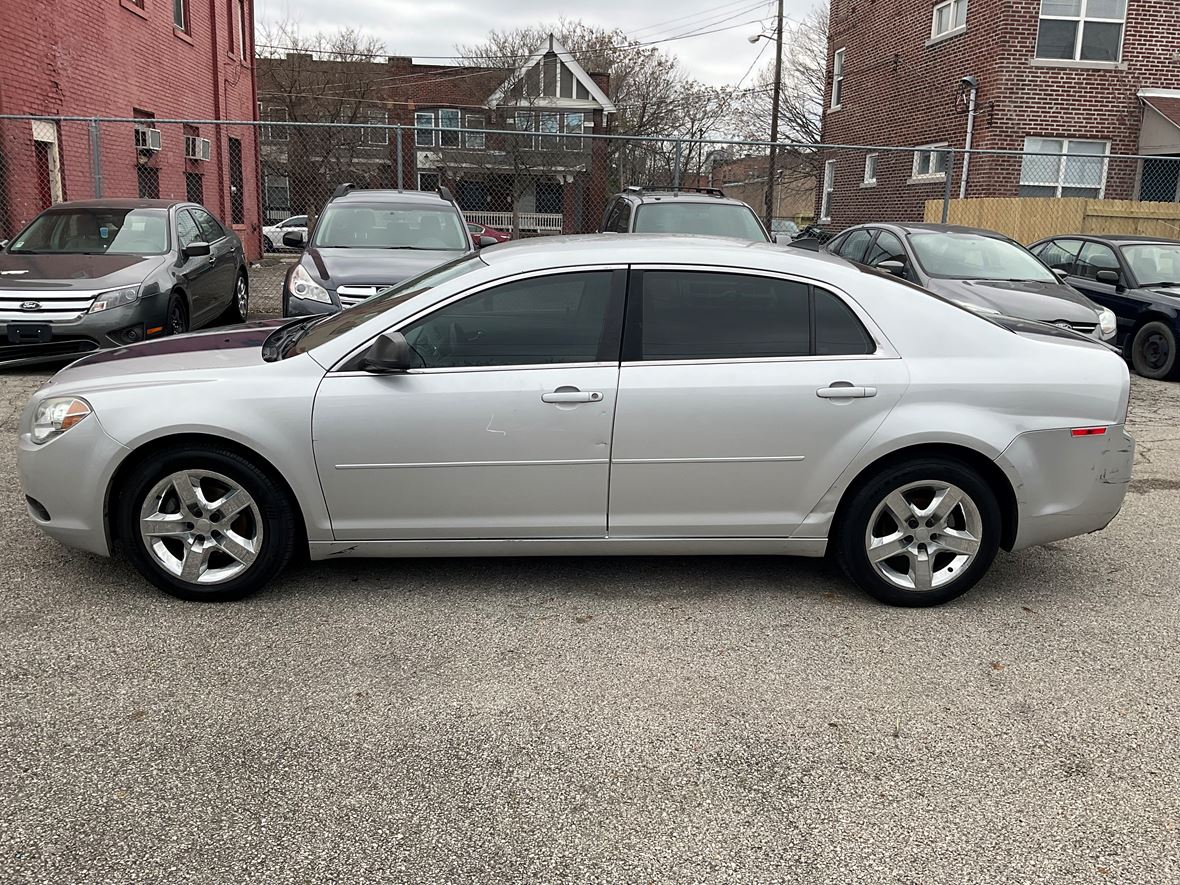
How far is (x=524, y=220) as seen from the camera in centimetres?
3269

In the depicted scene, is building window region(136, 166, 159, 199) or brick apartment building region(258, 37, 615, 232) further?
brick apartment building region(258, 37, 615, 232)

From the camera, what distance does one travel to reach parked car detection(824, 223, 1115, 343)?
9125mm

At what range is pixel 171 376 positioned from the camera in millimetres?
4332

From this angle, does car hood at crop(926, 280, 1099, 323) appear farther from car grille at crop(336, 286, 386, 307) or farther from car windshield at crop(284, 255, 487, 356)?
car windshield at crop(284, 255, 487, 356)

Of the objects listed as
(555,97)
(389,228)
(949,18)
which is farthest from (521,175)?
(389,228)

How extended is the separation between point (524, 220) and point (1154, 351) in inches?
953

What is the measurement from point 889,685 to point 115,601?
3196mm

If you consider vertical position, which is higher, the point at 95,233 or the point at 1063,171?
the point at 1063,171

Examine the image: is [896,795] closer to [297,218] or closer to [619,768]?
[619,768]

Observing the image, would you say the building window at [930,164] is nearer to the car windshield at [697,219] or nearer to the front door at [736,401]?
the car windshield at [697,219]

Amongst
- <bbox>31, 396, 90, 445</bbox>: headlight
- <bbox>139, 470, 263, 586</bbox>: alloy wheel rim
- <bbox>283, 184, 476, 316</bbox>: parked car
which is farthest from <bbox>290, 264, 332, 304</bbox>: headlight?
<bbox>139, 470, 263, 586</bbox>: alloy wheel rim

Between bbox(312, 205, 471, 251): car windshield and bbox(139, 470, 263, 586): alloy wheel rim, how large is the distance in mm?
5961

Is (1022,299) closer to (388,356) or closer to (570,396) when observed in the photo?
(570,396)

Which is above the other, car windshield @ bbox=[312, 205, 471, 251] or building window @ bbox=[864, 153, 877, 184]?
building window @ bbox=[864, 153, 877, 184]
